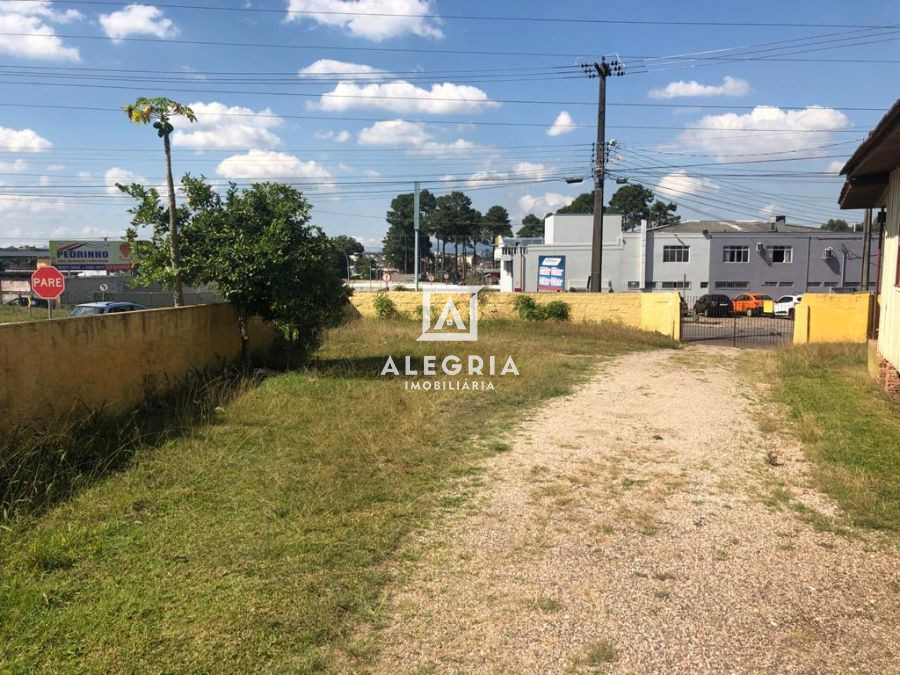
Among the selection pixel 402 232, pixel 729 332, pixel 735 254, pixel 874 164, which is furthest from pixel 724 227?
pixel 402 232

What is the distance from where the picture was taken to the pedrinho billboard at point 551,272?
141 feet

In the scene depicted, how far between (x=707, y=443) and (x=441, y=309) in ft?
59.9

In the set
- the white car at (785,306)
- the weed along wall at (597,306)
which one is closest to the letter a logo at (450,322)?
the weed along wall at (597,306)

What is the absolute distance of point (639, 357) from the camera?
55.1 ft

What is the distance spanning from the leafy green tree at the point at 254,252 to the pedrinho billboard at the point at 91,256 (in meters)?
48.0

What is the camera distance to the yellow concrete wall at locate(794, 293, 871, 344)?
18594mm

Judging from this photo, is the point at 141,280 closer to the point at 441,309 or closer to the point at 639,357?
the point at 639,357

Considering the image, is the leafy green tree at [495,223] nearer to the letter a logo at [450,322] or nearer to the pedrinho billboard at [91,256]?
the pedrinho billboard at [91,256]

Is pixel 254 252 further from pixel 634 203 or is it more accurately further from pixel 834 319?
pixel 634 203

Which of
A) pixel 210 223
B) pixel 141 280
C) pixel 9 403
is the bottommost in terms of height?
pixel 9 403

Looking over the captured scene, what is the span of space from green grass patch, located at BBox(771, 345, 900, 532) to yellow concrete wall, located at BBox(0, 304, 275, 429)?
25.4 feet

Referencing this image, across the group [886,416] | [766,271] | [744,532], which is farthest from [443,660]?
[766,271]

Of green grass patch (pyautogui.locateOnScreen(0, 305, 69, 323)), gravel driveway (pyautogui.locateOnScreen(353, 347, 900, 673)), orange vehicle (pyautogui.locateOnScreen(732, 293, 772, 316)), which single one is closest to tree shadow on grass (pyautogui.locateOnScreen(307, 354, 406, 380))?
gravel driveway (pyautogui.locateOnScreen(353, 347, 900, 673))

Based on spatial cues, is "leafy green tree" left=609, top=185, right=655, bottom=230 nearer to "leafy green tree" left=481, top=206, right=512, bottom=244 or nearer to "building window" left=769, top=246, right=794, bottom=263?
"leafy green tree" left=481, top=206, right=512, bottom=244
